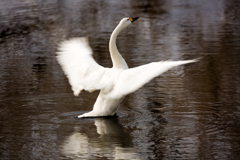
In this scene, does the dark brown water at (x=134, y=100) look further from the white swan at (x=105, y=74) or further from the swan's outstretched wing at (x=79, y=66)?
the swan's outstretched wing at (x=79, y=66)

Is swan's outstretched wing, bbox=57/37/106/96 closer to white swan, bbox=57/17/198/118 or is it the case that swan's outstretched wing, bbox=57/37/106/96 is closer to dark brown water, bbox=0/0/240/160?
white swan, bbox=57/17/198/118

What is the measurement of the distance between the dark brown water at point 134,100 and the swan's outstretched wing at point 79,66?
0.60 meters

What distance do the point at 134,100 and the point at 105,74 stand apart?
137cm

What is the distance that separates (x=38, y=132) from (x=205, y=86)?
13.3 feet

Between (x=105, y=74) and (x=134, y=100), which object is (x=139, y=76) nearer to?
(x=105, y=74)

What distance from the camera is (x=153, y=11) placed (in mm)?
23953

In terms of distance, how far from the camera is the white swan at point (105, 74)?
7.18m

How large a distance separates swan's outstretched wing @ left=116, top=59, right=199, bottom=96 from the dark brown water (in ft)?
2.37

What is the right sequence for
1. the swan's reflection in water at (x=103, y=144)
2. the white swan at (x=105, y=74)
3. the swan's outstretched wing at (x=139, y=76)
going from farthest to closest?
the white swan at (x=105, y=74)
the swan's outstretched wing at (x=139, y=76)
the swan's reflection in water at (x=103, y=144)

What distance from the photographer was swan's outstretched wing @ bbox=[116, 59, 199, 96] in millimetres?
7008

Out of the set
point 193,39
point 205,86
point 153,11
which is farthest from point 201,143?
point 153,11

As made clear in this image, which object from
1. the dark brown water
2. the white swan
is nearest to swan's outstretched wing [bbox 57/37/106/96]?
the white swan

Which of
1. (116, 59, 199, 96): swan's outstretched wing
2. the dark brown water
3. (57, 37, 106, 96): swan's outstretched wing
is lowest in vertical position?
the dark brown water

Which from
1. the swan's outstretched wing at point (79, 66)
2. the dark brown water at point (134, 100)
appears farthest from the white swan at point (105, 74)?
the dark brown water at point (134, 100)
